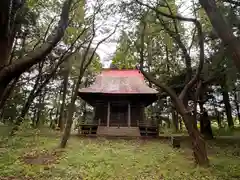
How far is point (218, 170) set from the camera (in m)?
9.15

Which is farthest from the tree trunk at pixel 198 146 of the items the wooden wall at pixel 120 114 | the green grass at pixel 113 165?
the wooden wall at pixel 120 114

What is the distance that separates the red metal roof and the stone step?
3235 millimetres

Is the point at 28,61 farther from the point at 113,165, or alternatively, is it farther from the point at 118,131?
the point at 118,131

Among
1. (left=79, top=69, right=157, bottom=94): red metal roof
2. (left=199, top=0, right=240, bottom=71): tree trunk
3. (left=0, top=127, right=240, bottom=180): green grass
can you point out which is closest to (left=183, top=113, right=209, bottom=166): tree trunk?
(left=0, top=127, right=240, bottom=180): green grass

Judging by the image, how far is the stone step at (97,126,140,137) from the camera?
19.4m

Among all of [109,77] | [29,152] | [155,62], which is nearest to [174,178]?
[29,152]

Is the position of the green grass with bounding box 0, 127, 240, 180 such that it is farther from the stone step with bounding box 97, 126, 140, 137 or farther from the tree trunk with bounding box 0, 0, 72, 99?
the stone step with bounding box 97, 126, 140, 137

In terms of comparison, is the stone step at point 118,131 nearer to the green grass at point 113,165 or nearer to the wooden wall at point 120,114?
the wooden wall at point 120,114

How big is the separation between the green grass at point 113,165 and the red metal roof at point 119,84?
8.49 m

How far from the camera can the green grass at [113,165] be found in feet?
27.2

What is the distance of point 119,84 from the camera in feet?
75.7

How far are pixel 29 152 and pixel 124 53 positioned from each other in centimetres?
687

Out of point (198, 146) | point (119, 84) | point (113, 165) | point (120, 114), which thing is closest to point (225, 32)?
point (198, 146)

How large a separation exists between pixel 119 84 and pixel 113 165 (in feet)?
45.4
